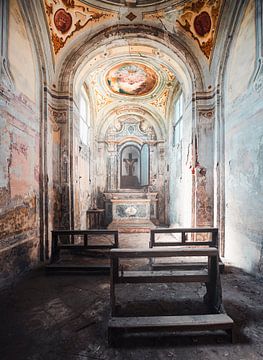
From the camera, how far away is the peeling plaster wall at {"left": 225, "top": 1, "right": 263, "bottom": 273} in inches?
166

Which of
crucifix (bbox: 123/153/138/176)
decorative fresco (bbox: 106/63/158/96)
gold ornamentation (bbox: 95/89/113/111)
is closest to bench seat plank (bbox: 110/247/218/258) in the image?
decorative fresco (bbox: 106/63/158/96)

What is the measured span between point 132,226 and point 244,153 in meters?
5.67

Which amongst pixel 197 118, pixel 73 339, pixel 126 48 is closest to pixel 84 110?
pixel 126 48

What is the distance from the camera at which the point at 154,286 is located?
395cm

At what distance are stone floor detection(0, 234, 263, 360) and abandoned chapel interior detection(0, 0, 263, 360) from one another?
2 centimetres

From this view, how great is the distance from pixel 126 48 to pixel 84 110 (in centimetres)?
331

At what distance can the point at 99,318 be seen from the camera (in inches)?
116

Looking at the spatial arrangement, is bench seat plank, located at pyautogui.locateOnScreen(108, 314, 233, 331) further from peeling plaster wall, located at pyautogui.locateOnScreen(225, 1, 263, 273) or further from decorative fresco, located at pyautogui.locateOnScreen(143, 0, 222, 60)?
decorative fresco, located at pyautogui.locateOnScreen(143, 0, 222, 60)

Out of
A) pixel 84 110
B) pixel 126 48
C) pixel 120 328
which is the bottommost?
pixel 120 328

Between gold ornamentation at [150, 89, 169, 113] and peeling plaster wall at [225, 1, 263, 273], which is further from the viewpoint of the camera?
gold ornamentation at [150, 89, 169, 113]

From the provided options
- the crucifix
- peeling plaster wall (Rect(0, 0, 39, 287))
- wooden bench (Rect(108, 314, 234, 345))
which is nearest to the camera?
wooden bench (Rect(108, 314, 234, 345))

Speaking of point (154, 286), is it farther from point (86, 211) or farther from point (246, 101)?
point (86, 211)

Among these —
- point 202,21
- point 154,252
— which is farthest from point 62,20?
point 154,252

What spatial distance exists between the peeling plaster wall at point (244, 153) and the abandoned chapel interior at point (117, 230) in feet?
0.12
